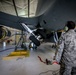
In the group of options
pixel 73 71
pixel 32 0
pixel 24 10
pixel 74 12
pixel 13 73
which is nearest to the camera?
pixel 73 71

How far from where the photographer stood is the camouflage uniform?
186cm

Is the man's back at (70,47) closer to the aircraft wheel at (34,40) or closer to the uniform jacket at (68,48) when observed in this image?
the uniform jacket at (68,48)

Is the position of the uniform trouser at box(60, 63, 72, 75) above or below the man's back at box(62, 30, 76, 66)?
below

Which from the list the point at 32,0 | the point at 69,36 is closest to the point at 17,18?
the point at 69,36

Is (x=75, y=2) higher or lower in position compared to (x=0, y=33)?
higher

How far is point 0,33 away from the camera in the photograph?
254 inches

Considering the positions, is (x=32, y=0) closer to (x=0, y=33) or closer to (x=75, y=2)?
(x=0, y=33)

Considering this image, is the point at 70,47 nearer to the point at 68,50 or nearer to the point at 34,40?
the point at 68,50

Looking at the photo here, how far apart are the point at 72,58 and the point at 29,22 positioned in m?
4.00

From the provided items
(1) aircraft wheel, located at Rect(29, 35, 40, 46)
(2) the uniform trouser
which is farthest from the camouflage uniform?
(1) aircraft wheel, located at Rect(29, 35, 40, 46)

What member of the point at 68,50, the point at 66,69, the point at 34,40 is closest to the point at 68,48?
the point at 68,50

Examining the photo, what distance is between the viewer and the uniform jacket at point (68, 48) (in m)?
1.86

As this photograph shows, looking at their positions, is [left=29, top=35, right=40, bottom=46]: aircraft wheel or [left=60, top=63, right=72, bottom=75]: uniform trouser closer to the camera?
[left=60, top=63, right=72, bottom=75]: uniform trouser

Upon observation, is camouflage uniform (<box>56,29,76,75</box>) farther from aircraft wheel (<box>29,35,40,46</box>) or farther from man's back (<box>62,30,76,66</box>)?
aircraft wheel (<box>29,35,40,46</box>)
